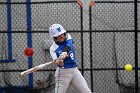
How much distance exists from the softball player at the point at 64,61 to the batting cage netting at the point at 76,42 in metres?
1.14

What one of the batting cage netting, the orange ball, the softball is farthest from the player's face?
the softball

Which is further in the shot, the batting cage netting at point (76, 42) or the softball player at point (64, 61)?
the batting cage netting at point (76, 42)

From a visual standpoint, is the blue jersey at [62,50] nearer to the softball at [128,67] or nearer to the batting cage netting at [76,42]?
the batting cage netting at [76,42]

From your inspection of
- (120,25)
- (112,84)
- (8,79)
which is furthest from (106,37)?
(8,79)

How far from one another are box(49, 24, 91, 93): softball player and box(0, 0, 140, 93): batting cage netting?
1.14 m

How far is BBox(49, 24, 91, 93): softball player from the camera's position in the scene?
22.0 ft

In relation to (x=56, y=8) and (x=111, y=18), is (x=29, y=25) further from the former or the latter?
(x=111, y=18)

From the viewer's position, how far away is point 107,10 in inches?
327

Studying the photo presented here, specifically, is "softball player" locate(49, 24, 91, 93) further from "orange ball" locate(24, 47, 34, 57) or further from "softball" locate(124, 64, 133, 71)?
"softball" locate(124, 64, 133, 71)

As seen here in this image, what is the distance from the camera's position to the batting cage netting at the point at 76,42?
8133mm

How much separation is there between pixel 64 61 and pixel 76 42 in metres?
1.46

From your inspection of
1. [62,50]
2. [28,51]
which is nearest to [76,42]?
[28,51]

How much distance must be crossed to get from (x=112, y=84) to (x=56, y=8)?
1.92 meters

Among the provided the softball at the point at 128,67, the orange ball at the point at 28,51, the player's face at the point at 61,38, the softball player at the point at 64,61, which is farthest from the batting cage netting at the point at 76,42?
the player's face at the point at 61,38
